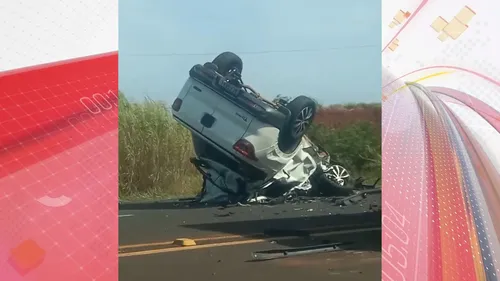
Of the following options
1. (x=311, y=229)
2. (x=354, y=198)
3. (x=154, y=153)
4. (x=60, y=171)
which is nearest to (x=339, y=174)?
(x=354, y=198)

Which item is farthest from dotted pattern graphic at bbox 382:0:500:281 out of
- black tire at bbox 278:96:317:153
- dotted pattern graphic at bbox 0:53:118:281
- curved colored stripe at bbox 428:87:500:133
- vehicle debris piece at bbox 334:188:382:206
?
dotted pattern graphic at bbox 0:53:118:281

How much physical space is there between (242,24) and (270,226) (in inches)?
35.9

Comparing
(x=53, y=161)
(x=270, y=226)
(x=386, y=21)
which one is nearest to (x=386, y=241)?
(x=270, y=226)

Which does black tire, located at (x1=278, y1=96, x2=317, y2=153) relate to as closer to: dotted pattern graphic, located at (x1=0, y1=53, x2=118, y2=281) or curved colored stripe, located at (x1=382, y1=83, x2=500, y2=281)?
curved colored stripe, located at (x1=382, y1=83, x2=500, y2=281)

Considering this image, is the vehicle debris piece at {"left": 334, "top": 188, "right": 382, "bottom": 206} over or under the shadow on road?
over

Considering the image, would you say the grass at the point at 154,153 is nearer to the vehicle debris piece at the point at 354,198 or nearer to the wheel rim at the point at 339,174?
the wheel rim at the point at 339,174

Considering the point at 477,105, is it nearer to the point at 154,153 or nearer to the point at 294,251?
the point at 294,251

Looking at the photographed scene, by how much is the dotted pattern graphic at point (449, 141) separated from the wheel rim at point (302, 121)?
485 mm

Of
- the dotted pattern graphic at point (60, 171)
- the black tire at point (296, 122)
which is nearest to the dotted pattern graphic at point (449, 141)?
the black tire at point (296, 122)

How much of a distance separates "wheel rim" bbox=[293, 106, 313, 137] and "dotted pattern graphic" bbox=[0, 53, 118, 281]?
0.80 meters

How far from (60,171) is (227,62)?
87 centimetres

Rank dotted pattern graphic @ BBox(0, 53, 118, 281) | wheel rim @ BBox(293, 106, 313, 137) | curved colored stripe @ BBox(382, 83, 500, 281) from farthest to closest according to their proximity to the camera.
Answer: curved colored stripe @ BBox(382, 83, 500, 281)
wheel rim @ BBox(293, 106, 313, 137)
dotted pattern graphic @ BBox(0, 53, 118, 281)

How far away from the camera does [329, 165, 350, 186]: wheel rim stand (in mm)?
2797

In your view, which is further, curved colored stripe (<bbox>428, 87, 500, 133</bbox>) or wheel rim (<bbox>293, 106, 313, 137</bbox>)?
curved colored stripe (<bbox>428, 87, 500, 133</bbox>)
